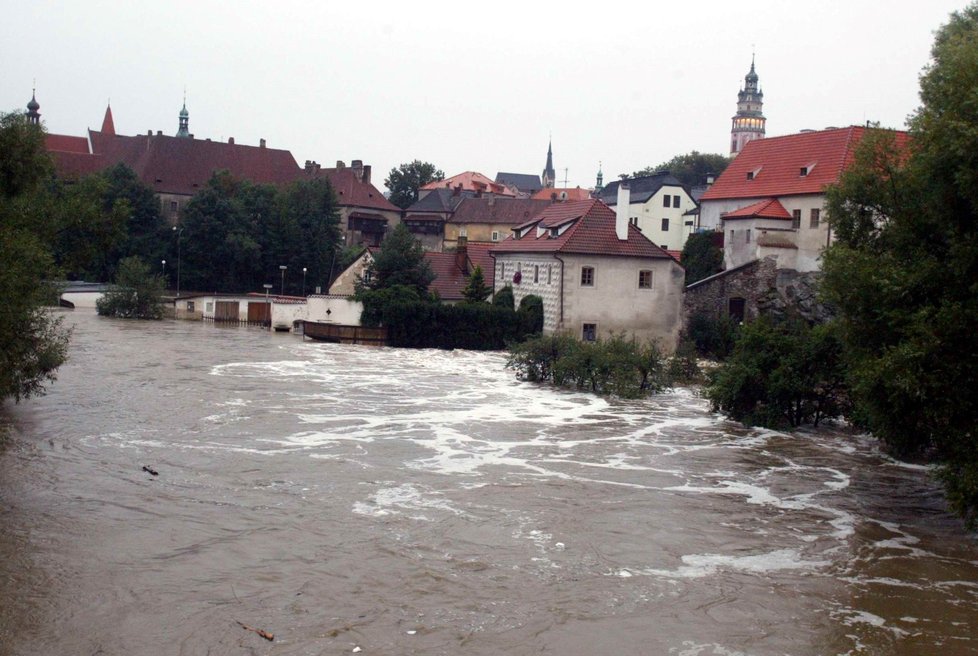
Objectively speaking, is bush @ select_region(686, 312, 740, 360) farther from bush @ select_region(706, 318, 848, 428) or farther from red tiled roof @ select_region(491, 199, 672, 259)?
bush @ select_region(706, 318, 848, 428)

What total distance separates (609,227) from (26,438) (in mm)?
29917

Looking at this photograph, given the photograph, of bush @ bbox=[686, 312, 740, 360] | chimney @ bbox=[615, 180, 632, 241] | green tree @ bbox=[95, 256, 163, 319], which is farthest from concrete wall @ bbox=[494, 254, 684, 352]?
green tree @ bbox=[95, 256, 163, 319]

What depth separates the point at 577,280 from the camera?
4438 centimetres

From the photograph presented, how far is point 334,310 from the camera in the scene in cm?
4938

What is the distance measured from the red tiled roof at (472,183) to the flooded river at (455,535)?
3690 inches

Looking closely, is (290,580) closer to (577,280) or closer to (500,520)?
(500,520)

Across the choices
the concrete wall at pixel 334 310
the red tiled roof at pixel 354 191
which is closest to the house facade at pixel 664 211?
the concrete wall at pixel 334 310

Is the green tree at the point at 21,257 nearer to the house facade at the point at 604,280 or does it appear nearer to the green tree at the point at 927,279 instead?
the green tree at the point at 927,279

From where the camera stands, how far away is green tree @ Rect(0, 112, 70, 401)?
17109 millimetres

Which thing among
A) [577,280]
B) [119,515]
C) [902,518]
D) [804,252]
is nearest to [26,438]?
[119,515]

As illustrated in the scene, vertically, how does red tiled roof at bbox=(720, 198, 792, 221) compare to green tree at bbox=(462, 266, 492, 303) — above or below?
above

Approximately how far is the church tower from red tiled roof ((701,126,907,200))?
12030cm

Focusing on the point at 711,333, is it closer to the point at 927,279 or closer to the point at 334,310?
the point at 334,310

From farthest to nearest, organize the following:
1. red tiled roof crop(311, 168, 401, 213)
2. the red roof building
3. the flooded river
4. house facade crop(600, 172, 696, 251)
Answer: red tiled roof crop(311, 168, 401, 213) < house facade crop(600, 172, 696, 251) < the red roof building < the flooded river
